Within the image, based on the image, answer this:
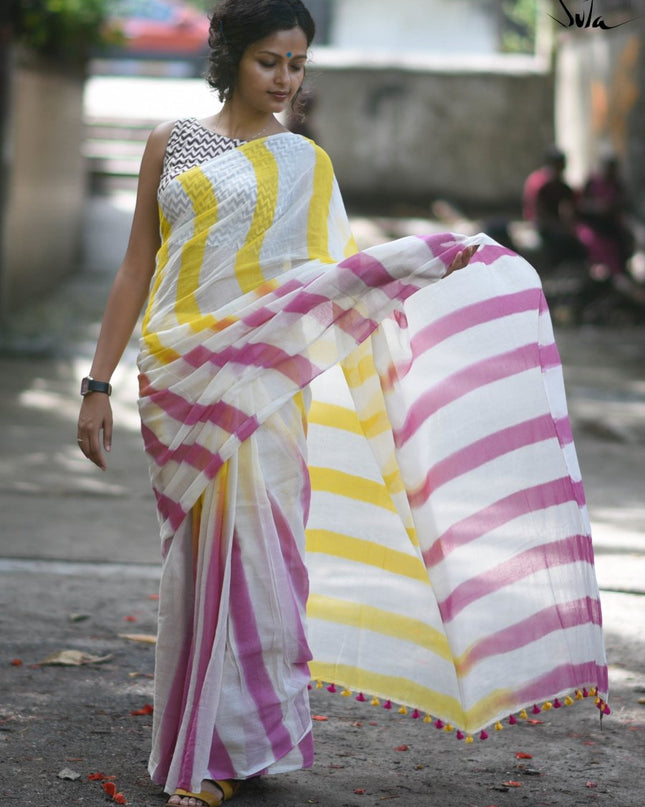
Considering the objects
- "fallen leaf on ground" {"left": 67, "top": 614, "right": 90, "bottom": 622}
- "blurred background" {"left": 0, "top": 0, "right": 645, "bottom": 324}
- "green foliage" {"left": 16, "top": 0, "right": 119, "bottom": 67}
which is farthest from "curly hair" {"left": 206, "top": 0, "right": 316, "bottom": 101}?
"green foliage" {"left": 16, "top": 0, "right": 119, "bottom": 67}

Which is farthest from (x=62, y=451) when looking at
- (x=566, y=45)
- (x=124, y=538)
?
(x=566, y=45)

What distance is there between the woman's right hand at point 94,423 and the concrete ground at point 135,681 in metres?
0.76

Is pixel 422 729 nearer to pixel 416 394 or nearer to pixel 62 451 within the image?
pixel 416 394

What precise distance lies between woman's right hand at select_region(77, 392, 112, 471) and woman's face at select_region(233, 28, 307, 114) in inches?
29.8

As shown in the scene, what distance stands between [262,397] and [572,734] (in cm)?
133

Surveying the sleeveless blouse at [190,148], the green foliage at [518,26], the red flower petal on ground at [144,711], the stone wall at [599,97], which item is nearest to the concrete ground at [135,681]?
the red flower petal on ground at [144,711]

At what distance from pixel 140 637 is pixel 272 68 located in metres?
1.95

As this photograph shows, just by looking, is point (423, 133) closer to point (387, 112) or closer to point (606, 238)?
point (387, 112)

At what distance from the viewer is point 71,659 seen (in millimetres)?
4035

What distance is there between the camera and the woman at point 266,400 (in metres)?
3.00

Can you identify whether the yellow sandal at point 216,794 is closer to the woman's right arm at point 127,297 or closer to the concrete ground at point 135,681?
the concrete ground at point 135,681

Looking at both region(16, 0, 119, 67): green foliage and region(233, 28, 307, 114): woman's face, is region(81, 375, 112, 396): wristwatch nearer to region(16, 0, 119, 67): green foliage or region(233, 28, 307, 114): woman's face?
region(233, 28, 307, 114): woman's face

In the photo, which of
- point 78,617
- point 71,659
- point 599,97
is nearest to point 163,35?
point 599,97

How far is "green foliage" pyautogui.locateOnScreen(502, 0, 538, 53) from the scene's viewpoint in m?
26.0
